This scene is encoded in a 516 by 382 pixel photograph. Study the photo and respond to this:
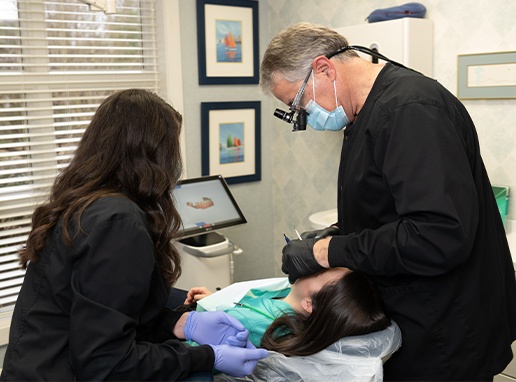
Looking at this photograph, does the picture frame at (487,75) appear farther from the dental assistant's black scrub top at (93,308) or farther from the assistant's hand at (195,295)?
the dental assistant's black scrub top at (93,308)

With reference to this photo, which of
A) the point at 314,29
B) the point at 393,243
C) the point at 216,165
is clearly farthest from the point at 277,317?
the point at 216,165

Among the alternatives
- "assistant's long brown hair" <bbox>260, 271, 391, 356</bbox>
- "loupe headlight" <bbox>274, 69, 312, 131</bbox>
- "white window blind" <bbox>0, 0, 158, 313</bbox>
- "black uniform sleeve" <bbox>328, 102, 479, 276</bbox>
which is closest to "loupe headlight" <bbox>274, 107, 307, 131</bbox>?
"loupe headlight" <bbox>274, 69, 312, 131</bbox>

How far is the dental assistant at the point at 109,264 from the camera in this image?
108 centimetres

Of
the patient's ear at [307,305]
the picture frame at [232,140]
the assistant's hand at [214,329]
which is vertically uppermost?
the picture frame at [232,140]

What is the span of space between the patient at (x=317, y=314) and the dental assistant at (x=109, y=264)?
230 millimetres

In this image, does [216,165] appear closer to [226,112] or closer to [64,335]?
[226,112]

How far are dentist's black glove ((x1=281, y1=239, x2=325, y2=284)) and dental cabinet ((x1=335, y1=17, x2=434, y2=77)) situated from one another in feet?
3.81

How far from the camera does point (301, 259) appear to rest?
1512mm

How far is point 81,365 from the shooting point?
1083 mm

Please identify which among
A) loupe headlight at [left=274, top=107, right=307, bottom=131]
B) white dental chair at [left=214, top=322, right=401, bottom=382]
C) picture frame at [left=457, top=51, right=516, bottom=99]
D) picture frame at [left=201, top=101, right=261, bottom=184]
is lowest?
white dental chair at [left=214, top=322, right=401, bottom=382]

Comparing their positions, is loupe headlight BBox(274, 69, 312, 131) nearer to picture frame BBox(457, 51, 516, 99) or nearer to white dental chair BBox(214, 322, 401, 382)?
white dental chair BBox(214, 322, 401, 382)

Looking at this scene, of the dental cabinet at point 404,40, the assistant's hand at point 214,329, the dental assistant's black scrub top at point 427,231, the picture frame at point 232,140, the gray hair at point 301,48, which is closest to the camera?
the dental assistant's black scrub top at point 427,231

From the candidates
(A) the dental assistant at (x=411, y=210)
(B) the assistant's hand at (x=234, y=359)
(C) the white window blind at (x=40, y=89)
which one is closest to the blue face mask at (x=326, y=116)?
(A) the dental assistant at (x=411, y=210)

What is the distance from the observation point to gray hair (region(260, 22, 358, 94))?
1541mm
